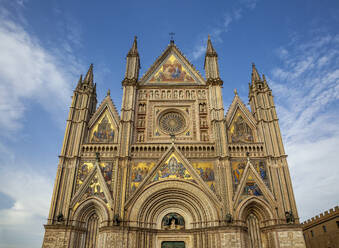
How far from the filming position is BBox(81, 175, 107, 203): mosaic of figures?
19.1 metres

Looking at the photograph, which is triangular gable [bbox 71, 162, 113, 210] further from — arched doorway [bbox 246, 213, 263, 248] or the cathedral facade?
arched doorway [bbox 246, 213, 263, 248]

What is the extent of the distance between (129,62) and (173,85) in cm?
502

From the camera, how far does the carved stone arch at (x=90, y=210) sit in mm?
18469

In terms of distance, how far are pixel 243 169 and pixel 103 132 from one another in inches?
471

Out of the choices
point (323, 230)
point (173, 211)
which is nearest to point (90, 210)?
point (173, 211)

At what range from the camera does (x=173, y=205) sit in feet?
64.9

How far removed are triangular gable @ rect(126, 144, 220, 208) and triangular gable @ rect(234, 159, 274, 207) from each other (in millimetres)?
2219

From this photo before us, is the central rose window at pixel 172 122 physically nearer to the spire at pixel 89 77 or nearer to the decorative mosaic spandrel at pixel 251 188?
the decorative mosaic spandrel at pixel 251 188

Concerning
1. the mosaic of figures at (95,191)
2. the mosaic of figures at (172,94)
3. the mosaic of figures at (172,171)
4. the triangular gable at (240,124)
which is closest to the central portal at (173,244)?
the mosaic of figures at (172,171)

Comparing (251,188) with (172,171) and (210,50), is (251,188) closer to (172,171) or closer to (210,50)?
(172,171)

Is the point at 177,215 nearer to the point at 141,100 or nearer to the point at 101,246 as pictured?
the point at 101,246

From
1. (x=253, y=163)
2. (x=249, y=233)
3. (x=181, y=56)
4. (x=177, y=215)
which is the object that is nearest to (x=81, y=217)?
(x=177, y=215)

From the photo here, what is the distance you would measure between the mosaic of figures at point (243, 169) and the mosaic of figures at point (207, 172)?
1617 millimetres

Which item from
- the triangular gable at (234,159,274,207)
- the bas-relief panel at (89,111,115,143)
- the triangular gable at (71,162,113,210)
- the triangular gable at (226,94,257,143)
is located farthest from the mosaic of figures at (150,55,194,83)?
the triangular gable at (71,162,113,210)
